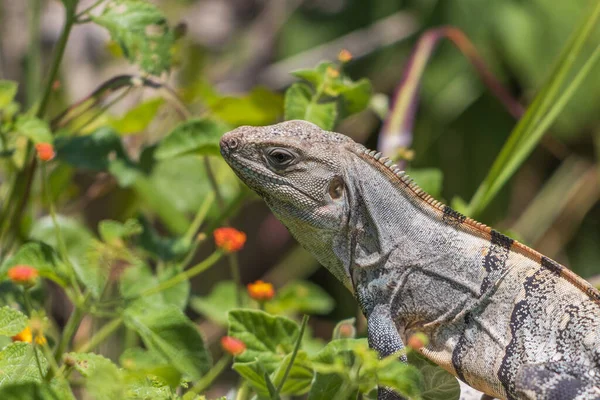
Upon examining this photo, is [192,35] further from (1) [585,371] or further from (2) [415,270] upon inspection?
(1) [585,371]

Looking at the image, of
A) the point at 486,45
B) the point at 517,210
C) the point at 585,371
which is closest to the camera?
the point at 585,371

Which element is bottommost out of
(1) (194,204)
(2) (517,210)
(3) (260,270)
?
(3) (260,270)

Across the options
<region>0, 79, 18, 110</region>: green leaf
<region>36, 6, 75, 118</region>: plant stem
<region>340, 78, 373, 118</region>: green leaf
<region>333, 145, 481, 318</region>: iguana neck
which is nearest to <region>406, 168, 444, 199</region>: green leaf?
<region>340, 78, 373, 118</region>: green leaf

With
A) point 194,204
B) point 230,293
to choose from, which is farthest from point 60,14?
point 230,293

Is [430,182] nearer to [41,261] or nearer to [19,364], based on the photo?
[41,261]

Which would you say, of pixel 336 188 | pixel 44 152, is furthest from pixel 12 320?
pixel 336 188

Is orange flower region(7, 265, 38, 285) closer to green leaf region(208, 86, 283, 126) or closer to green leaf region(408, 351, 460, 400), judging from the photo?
green leaf region(408, 351, 460, 400)

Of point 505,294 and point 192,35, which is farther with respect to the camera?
point 192,35
